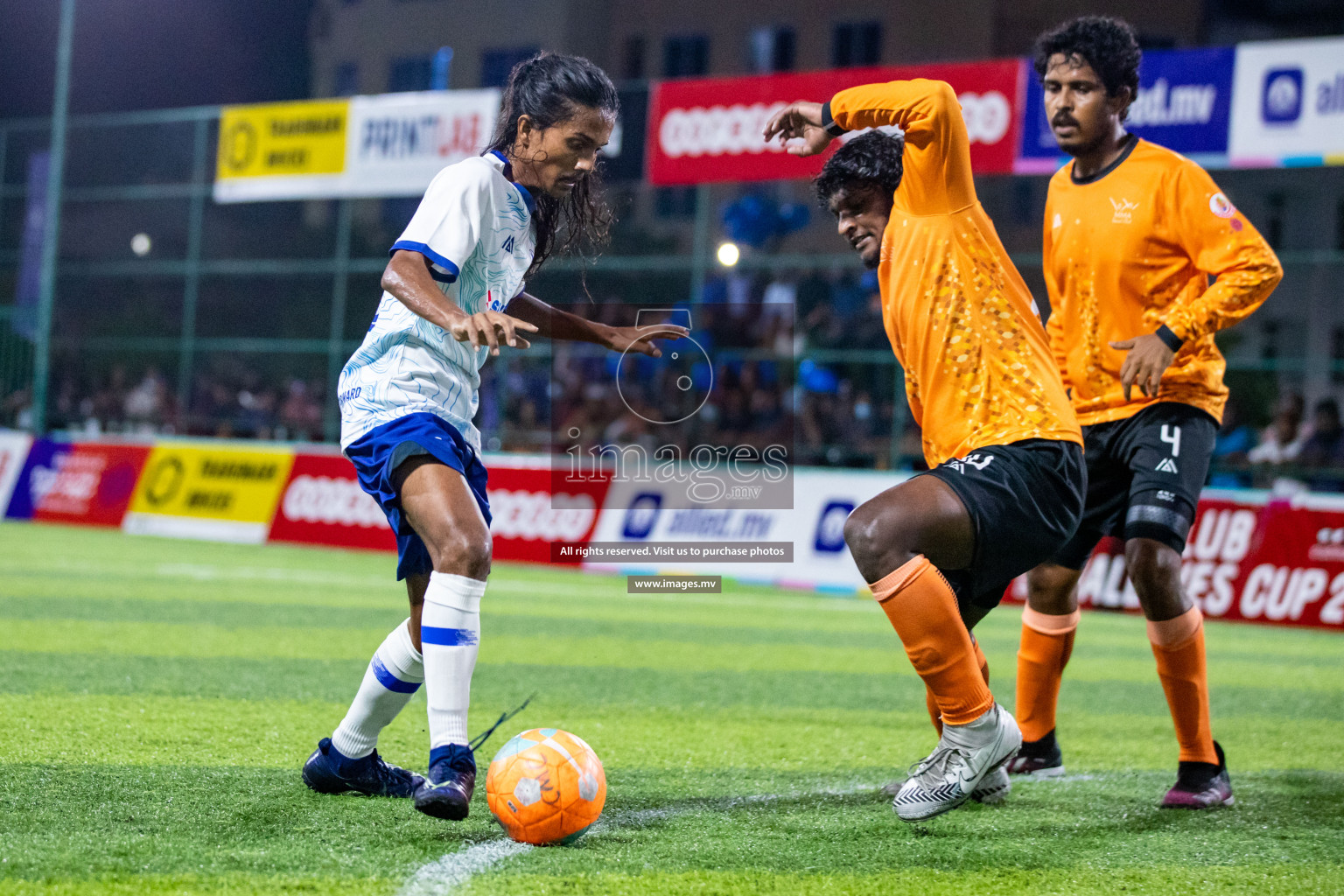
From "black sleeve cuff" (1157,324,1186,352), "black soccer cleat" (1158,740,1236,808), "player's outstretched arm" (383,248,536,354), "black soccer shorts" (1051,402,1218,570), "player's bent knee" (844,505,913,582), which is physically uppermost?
"black sleeve cuff" (1157,324,1186,352)

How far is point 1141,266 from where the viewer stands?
4391mm

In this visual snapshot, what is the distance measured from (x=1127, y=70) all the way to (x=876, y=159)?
1.12 m

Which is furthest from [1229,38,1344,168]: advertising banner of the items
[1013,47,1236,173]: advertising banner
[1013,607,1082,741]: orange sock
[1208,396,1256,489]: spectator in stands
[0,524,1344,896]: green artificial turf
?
[1013,607,1082,741]: orange sock

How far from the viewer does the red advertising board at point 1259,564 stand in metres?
10.6

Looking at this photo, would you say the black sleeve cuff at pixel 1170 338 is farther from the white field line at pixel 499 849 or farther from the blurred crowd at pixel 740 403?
the blurred crowd at pixel 740 403

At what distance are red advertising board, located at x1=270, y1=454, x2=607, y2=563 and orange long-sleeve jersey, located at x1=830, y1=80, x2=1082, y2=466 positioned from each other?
31.2 ft

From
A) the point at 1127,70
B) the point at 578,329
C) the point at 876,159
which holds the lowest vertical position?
the point at 578,329

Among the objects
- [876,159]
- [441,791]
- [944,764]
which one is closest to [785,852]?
[944,764]

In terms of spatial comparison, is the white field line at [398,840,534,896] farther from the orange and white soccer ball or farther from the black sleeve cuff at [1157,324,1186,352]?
the black sleeve cuff at [1157,324,1186,352]

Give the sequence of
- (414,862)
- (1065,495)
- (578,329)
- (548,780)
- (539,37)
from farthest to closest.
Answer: (539,37) < (578,329) < (1065,495) < (548,780) < (414,862)

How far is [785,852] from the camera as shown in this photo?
11.2 ft

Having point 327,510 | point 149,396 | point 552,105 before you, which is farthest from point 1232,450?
point 149,396

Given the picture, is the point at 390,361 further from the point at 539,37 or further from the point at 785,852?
the point at 539,37

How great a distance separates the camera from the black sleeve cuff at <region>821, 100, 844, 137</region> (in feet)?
12.3
